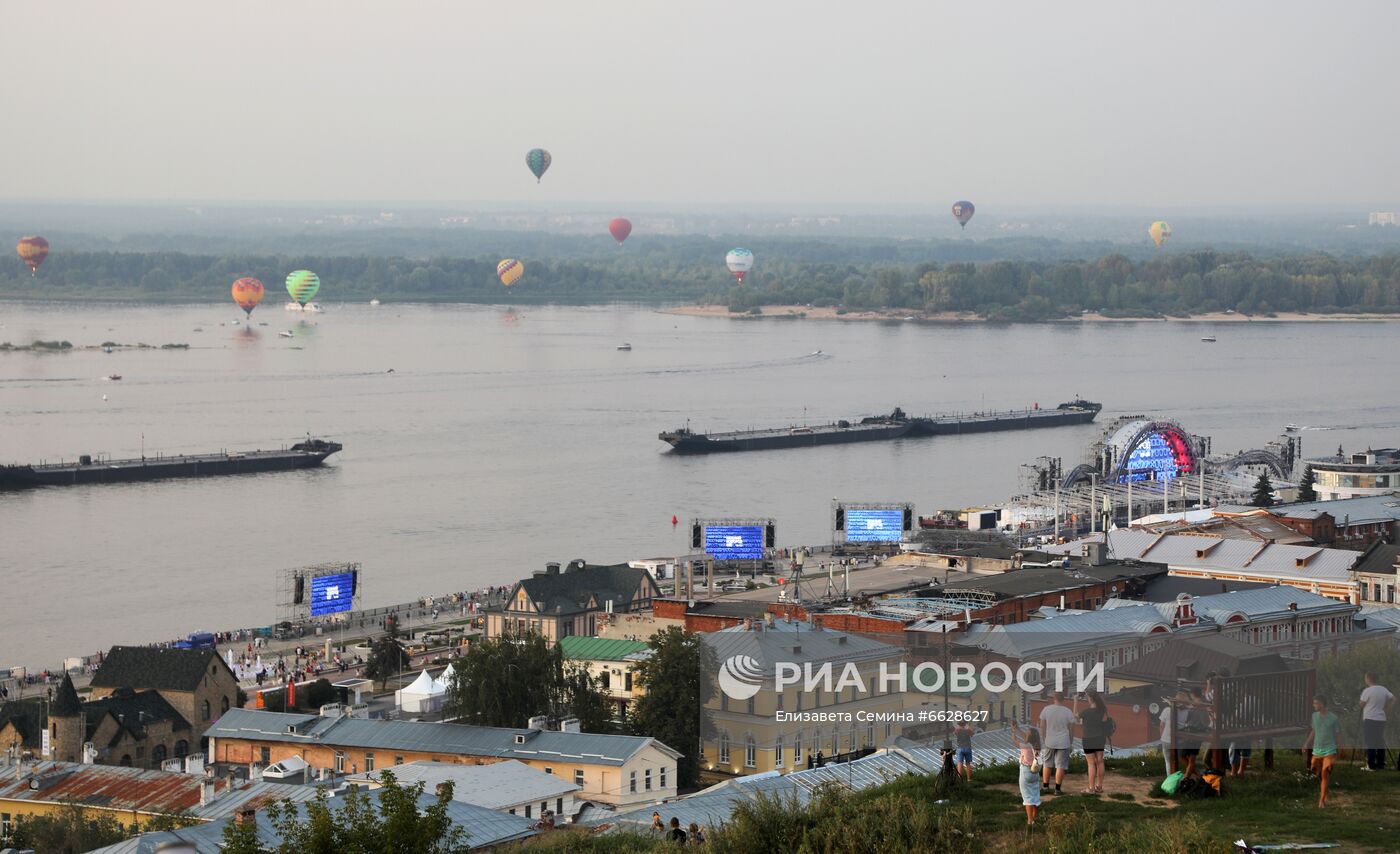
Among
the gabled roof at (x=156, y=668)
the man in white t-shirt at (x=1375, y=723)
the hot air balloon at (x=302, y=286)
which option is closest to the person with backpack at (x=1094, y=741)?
the man in white t-shirt at (x=1375, y=723)

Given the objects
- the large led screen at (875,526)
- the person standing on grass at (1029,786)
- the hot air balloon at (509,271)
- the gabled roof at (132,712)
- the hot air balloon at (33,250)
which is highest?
the hot air balloon at (33,250)

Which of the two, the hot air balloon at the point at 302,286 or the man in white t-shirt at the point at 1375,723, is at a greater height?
the hot air balloon at the point at 302,286

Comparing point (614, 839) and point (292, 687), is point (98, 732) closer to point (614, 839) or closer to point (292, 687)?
point (292, 687)

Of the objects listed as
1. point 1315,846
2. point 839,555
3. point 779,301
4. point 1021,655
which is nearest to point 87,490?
point 839,555

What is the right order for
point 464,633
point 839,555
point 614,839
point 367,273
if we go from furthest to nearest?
1. point 367,273
2. point 839,555
3. point 464,633
4. point 614,839

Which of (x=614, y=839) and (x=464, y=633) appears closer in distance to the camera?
(x=614, y=839)

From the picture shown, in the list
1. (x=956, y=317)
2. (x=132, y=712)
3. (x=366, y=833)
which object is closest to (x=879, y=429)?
(x=132, y=712)

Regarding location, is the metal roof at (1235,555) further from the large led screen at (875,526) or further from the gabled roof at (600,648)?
the large led screen at (875,526)

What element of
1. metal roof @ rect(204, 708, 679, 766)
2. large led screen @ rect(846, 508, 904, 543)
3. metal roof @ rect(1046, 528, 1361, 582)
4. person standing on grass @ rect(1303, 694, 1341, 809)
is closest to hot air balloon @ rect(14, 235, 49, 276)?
large led screen @ rect(846, 508, 904, 543)
